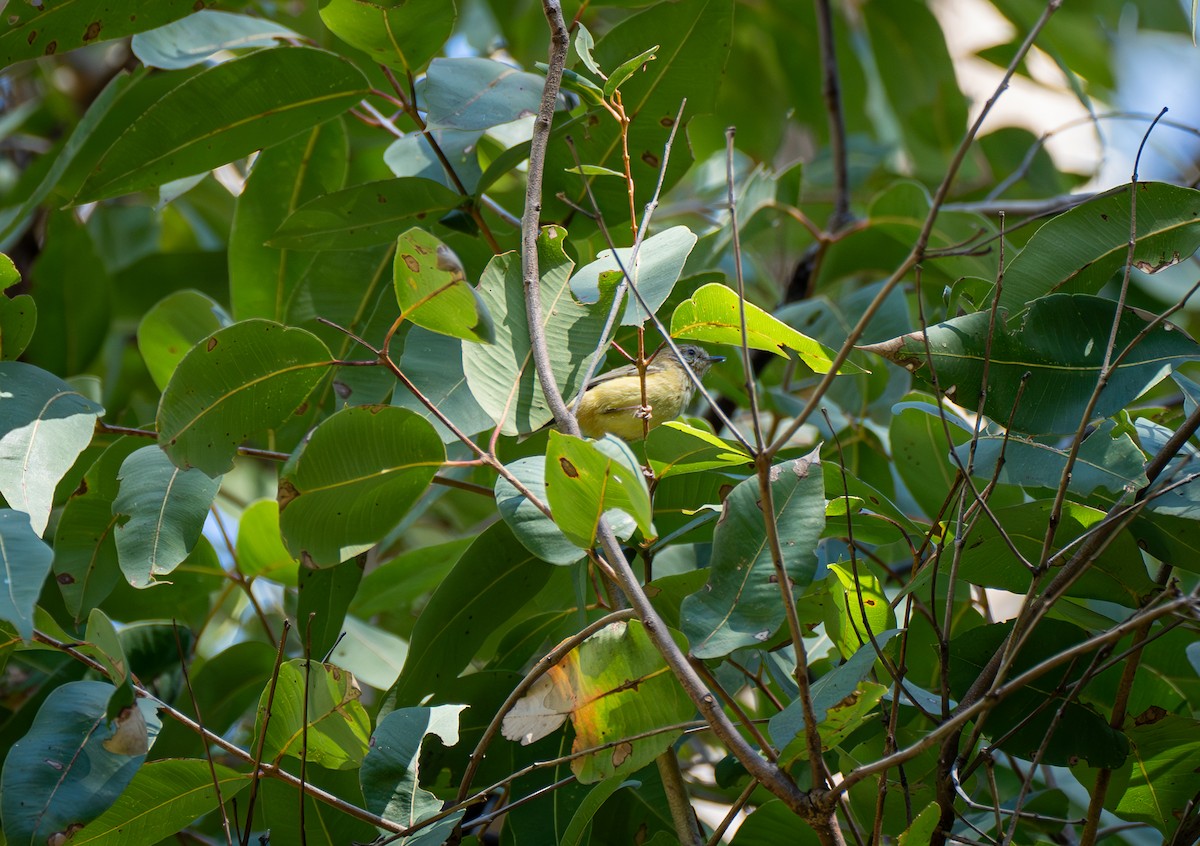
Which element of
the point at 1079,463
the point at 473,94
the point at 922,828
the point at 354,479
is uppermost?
the point at 473,94

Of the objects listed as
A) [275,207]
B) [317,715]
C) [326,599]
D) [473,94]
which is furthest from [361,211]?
[317,715]

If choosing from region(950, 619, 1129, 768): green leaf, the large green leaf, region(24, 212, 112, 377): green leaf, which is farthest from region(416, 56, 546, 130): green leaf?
region(24, 212, 112, 377): green leaf

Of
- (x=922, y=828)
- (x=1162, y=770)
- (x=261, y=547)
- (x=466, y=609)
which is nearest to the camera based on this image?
(x=922, y=828)

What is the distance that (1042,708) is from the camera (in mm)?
1418

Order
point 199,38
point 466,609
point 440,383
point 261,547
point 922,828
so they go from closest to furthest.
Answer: point 922,828 < point 440,383 < point 466,609 < point 199,38 < point 261,547

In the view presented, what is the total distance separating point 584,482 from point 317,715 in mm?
585

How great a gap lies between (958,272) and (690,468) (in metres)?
1.27

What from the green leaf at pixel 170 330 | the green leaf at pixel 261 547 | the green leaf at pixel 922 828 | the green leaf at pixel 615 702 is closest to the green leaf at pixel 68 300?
the green leaf at pixel 170 330

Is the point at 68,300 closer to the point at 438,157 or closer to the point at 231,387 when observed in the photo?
the point at 438,157

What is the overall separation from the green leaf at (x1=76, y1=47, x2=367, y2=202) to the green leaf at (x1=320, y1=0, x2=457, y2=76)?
0.12 m

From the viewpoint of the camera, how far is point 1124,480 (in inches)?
55.7

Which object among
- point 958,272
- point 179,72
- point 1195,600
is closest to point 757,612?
point 1195,600

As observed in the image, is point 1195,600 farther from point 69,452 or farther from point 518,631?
point 69,452

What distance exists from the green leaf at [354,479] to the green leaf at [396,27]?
2.58ft
